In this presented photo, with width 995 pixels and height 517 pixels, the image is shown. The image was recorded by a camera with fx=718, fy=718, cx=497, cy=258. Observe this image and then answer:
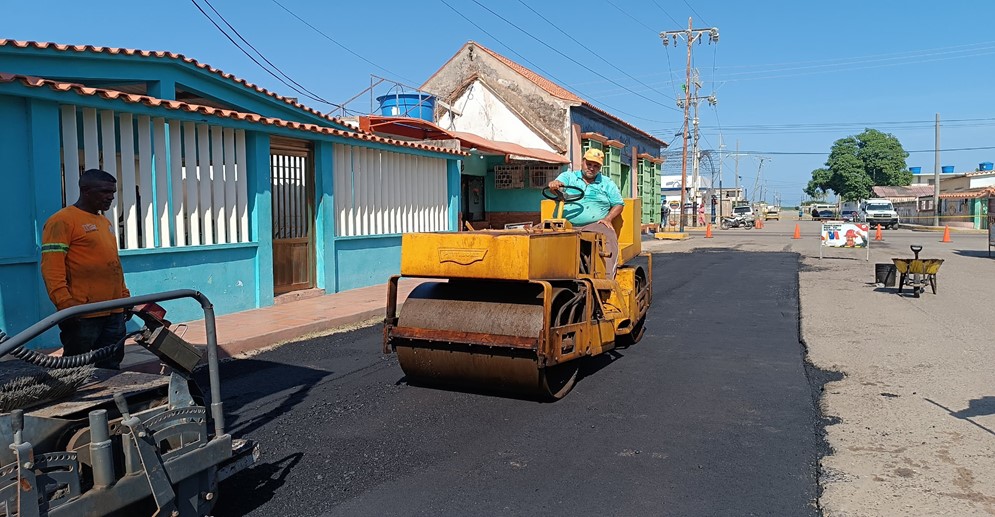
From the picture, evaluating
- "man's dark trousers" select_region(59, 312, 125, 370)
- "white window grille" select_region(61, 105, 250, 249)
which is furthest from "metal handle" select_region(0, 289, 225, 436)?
"white window grille" select_region(61, 105, 250, 249)

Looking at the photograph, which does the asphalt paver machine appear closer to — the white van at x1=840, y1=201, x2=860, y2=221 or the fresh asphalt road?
the fresh asphalt road

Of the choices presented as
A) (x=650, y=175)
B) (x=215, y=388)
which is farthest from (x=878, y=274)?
(x=650, y=175)

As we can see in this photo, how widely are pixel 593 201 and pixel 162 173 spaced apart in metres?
5.21

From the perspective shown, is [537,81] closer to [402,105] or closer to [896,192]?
[402,105]

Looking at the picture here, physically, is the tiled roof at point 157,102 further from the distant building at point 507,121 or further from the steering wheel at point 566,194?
the distant building at point 507,121

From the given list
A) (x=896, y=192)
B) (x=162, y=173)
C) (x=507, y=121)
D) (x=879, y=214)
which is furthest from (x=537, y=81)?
(x=896, y=192)

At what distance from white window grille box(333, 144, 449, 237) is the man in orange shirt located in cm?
716

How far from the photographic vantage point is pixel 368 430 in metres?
4.89

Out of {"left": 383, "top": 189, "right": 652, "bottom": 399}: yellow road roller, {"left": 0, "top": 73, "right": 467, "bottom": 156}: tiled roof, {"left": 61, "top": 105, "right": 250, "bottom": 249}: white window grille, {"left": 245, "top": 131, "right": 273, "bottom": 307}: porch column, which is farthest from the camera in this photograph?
{"left": 245, "top": 131, "right": 273, "bottom": 307}: porch column

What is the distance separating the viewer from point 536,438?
4738mm

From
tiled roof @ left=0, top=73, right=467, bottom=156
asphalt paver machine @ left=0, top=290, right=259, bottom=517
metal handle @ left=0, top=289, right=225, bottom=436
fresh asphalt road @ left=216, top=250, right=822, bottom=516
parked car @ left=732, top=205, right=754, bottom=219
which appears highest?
tiled roof @ left=0, top=73, right=467, bottom=156

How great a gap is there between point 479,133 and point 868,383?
1776cm

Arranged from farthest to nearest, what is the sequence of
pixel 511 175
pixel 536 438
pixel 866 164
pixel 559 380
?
pixel 866 164, pixel 511 175, pixel 559 380, pixel 536 438

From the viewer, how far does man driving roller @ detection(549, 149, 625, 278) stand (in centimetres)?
666
